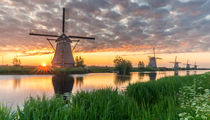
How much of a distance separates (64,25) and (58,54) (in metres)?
9.12

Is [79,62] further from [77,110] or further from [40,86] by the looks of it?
[77,110]

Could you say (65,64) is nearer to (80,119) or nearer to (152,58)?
(80,119)

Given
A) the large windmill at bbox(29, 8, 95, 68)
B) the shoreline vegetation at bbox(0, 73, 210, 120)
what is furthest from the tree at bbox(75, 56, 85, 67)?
the shoreline vegetation at bbox(0, 73, 210, 120)

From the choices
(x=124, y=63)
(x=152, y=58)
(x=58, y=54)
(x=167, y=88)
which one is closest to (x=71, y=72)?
(x=58, y=54)

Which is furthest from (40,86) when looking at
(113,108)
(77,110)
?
(77,110)

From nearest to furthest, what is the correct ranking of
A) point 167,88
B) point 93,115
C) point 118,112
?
point 93,115, point 118,112, point 167,88

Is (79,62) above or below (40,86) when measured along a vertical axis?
above

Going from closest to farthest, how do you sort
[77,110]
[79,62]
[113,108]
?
[77,110]
[113,108]
[79,62]

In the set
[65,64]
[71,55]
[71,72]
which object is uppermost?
[71,55]

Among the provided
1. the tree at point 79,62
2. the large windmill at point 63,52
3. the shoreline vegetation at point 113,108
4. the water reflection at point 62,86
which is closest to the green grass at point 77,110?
the shoreline vegetation at point 113,108

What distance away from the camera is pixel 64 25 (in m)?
35.4

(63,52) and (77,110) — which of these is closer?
(77,110)

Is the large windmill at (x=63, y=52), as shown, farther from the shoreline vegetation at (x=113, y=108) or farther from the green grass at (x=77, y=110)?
the green grass at (x=77, y=110)

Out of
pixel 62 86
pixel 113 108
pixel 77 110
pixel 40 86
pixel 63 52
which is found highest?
pixel 63 52
